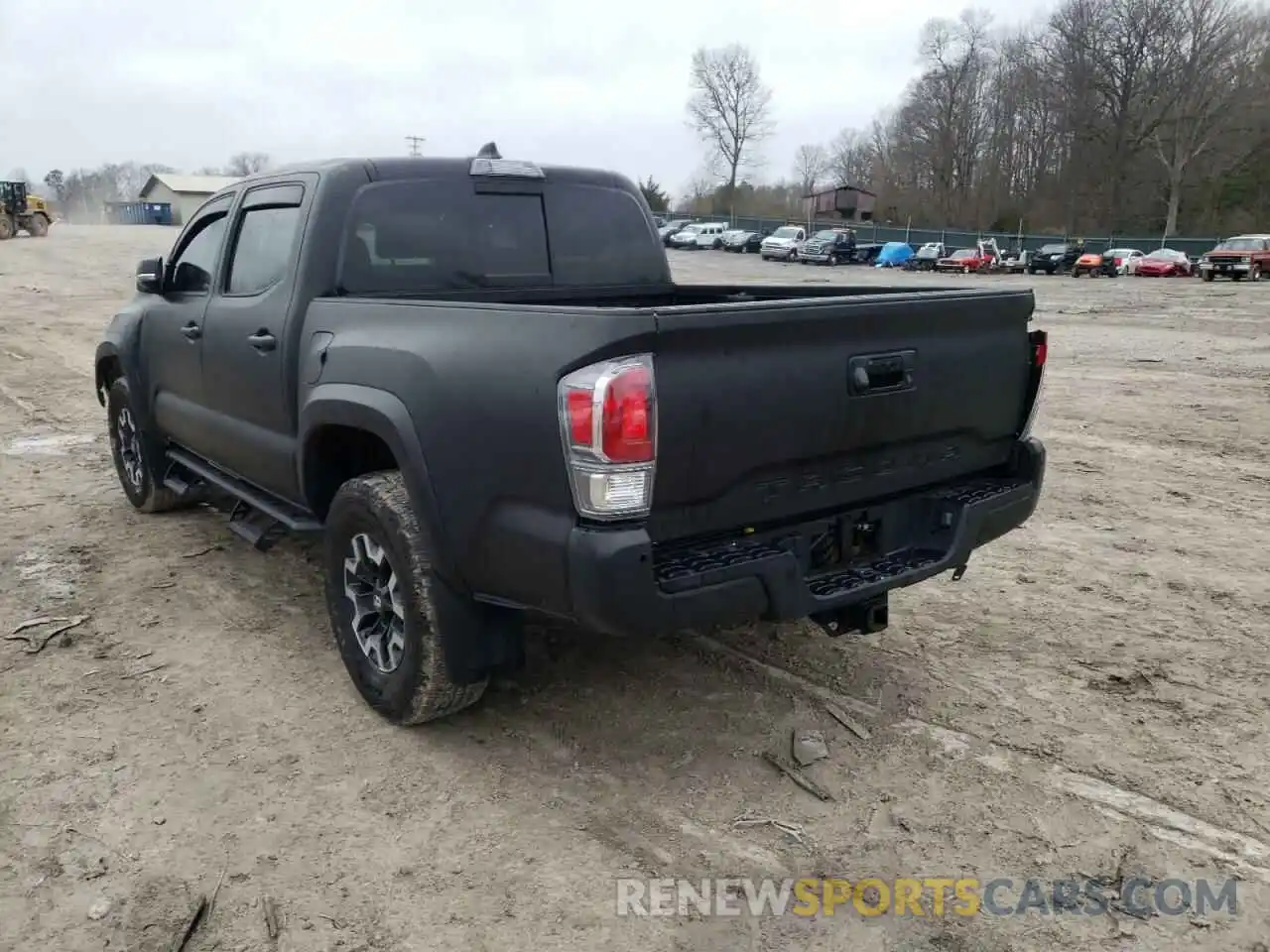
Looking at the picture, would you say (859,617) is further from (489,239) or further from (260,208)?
(260,208)

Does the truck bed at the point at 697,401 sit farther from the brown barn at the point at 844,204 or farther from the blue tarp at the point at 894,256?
the brown barn at the point at 844,204

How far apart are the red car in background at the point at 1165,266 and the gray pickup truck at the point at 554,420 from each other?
43.4m

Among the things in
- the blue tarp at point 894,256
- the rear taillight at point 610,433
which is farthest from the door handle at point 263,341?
the blue tarp at point 894,256

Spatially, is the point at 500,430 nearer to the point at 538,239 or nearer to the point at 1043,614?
the point at 538,239

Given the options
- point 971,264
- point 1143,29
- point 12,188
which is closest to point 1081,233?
point 1143,29

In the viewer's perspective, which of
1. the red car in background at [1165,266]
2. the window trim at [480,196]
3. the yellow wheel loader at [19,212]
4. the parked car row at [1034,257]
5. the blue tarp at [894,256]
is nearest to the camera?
the window trim at [480,196]

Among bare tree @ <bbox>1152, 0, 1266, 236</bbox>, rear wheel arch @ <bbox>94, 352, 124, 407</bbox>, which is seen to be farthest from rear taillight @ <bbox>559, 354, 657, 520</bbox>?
bare tree @ <bbox>1152, 0, 1266, 236</bbox>

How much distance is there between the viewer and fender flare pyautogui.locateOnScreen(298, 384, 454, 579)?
3104 mm

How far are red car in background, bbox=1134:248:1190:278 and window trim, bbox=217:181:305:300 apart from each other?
146 feet

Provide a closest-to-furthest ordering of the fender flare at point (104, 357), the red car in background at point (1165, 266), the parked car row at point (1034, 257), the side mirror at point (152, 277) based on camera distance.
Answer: the side mirror at point (152, 277)
the fender flare at point (104, 357)
the parked car row at point (1034, 257)
the red car in background at point (1165, 266)

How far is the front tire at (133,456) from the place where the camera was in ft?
19.2

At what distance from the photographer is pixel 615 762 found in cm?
340

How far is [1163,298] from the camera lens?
2727cm

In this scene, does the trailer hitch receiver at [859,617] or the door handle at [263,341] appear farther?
the door handle at [263,341]
